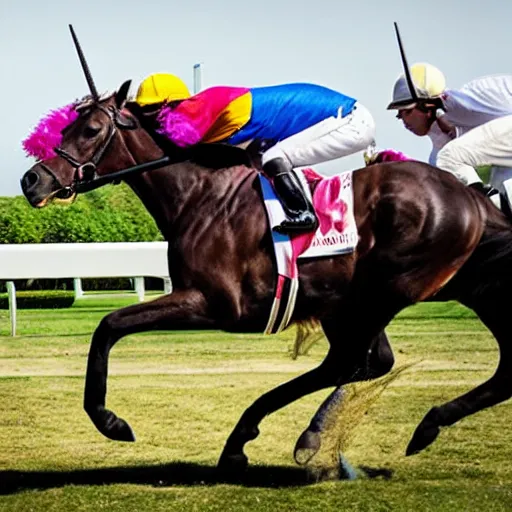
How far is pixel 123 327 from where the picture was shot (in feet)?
17.1

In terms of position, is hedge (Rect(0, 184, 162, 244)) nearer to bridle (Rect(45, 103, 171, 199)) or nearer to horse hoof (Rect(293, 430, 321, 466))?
bridle (Rect(45, 103, 171, 199))

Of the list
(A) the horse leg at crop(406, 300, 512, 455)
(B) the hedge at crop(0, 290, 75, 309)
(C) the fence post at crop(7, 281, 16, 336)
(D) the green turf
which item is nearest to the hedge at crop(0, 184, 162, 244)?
(B) the hedge at crop(0, 290, 75, 309)

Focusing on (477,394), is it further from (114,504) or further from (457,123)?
(114,504)

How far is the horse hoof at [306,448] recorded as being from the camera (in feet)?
18.4

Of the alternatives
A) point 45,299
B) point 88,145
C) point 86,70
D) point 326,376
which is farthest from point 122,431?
point 45,299

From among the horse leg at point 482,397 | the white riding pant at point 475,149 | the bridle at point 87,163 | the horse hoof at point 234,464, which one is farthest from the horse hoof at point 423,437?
the bridle at point 87,163

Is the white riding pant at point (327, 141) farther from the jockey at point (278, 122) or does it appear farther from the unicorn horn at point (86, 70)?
the unicorn horn at point (86, 70)

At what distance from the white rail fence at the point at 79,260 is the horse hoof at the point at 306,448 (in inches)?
161

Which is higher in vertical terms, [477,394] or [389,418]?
[477,394]

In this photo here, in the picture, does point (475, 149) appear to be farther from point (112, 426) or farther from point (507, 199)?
point (112, 426)

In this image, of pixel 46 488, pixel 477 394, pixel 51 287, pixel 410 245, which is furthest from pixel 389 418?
pixel 51 287

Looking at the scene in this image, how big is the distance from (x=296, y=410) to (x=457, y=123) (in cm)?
218

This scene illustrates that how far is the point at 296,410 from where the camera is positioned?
24.3 feet

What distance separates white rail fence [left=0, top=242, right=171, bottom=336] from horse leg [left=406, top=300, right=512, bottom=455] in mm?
4150
